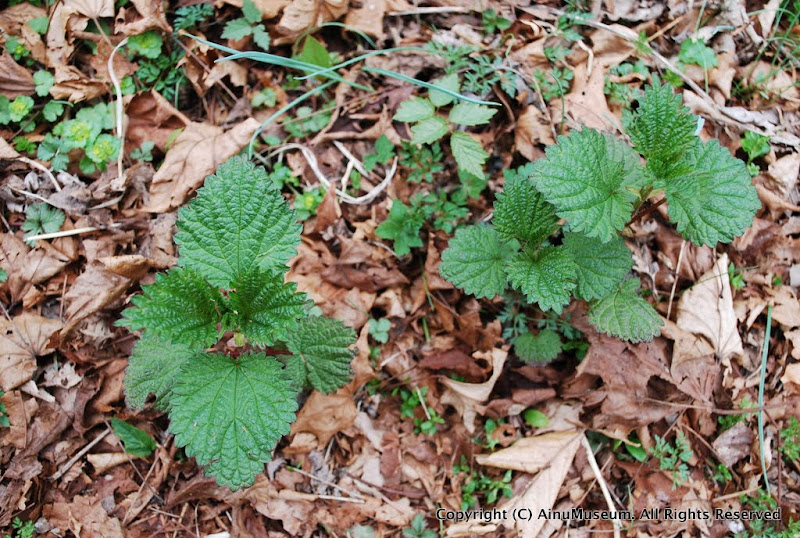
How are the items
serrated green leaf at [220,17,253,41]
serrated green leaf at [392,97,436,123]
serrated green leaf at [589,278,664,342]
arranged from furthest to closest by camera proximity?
serrated green leaf at [220,17,253,41], serrated green leaf at [392,97,436,123], serrated green leaf at [589,278,664,342]

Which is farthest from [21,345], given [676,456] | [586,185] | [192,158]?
[676,456]

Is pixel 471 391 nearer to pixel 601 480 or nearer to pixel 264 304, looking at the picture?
pixel 601 480

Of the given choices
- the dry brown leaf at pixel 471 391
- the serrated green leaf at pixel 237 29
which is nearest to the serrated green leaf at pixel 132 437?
the dry brown leaf at pixel 471 391

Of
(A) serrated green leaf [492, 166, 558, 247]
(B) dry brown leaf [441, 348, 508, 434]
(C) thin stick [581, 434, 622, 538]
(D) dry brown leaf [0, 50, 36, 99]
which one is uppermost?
(D) dry brown leaf [0, 50, 36, 99]

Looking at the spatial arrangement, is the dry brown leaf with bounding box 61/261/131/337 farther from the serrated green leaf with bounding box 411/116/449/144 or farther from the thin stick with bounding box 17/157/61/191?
the serrated green leaf with bounding box 411/116/449/144

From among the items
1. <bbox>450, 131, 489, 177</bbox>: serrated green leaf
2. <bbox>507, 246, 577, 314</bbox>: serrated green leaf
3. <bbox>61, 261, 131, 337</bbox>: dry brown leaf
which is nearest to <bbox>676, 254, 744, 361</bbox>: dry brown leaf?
<bbox>507, 246, 577, 314</bbox>: serrated green leaf

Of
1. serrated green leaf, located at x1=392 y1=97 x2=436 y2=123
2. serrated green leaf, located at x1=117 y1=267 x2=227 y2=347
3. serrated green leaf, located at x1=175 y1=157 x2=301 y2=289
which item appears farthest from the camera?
serrated green leaf, located at x1=392 y1=97 x2=436 y2=123
